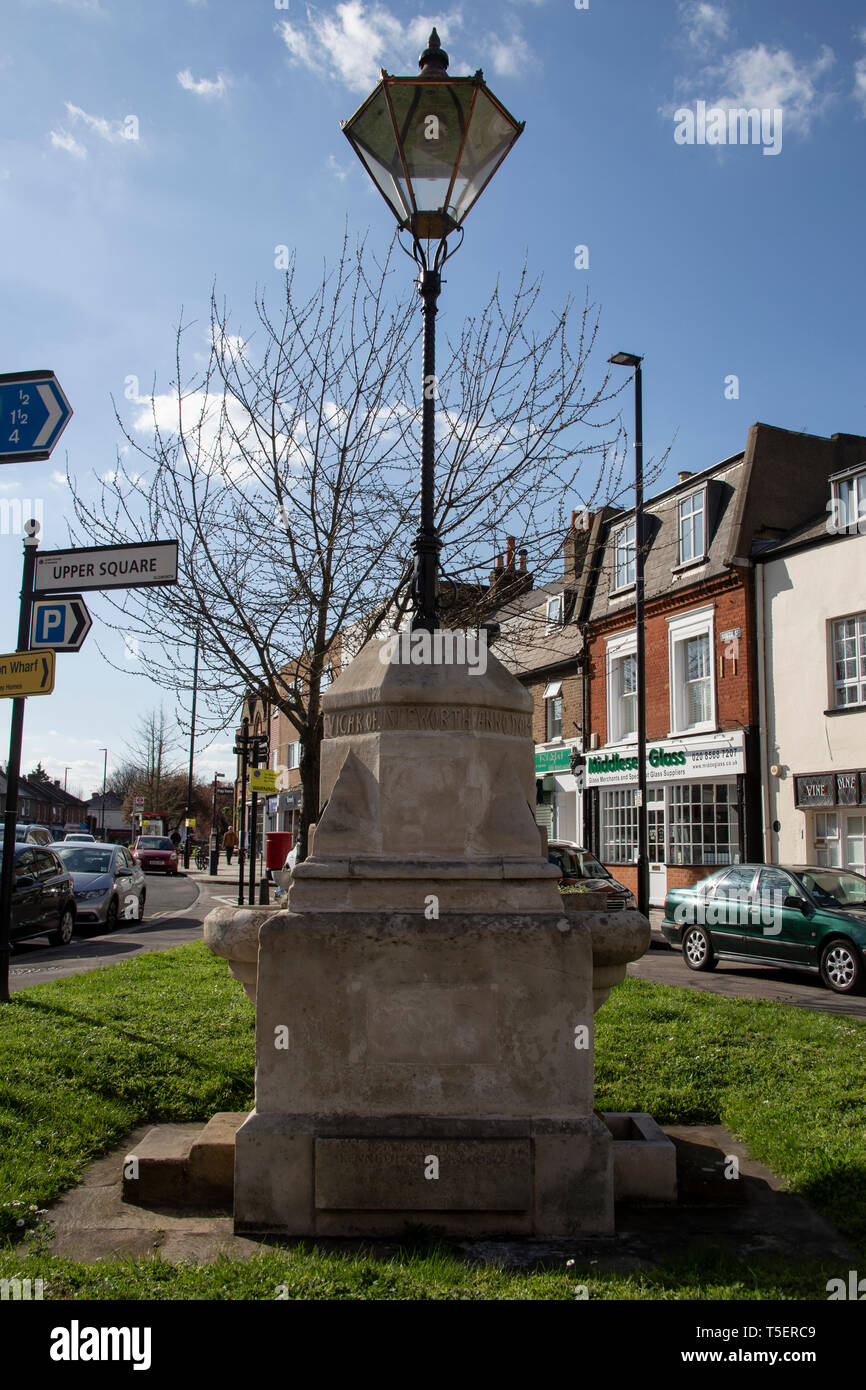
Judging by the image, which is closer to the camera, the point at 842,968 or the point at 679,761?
the point at 842,968

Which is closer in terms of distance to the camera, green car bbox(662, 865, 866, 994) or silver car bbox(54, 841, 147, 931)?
green car bbox(662, 865, 866, 994)

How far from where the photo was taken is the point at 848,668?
17.6m

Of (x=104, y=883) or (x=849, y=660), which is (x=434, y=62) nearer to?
(x=104, y=883)

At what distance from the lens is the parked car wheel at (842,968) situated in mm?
11180

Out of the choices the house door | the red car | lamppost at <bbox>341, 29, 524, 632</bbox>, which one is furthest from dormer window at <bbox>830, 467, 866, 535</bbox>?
the red car

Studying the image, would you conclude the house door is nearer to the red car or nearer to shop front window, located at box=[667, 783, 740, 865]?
shop front window, located at box=[667, 783, 740, 865]

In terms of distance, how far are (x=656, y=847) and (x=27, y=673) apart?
17.6 m

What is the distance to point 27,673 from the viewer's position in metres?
7.64

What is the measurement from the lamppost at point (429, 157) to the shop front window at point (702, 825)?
55.5 feet

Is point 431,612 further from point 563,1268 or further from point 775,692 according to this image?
point 775,692

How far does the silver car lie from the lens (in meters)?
16.2

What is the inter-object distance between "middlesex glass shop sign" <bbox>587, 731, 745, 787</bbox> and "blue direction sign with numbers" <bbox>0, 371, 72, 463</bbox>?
1613cm

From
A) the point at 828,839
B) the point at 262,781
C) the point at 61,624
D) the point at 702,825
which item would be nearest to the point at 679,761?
the point at 702,825
